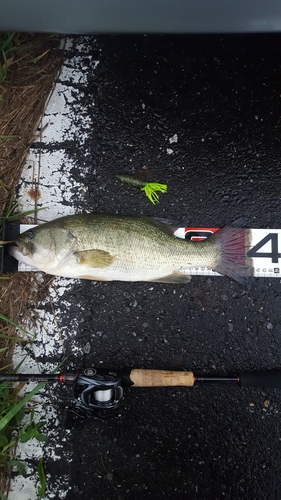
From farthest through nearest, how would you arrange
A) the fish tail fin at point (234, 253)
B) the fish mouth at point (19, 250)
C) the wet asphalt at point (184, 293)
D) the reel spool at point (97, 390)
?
the wet asphalt at point (184, 293)
the fish tail fin at point (234, 253)
the fish mouth at point (19, 250)
the reel spool at point (97, 390)

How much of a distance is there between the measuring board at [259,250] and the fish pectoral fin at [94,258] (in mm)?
479

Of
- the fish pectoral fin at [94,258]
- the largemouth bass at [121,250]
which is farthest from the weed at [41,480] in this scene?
the fish pectoral fin at [94,258]

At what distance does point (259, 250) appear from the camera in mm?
3139

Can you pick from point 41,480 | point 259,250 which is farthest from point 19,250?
point 259,250

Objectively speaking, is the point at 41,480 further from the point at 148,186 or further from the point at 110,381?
the point at 148,186

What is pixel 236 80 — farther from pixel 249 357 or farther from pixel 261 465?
pixel 261 465

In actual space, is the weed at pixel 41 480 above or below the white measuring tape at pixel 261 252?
below

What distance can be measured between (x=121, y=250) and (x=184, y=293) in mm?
644

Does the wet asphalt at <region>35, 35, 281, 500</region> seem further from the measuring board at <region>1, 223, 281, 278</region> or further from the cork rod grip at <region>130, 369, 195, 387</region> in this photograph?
the cork rod grip at <region>130, 369, 195, 387</region>

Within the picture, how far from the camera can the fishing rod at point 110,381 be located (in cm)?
271

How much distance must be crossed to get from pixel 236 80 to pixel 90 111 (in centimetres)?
120

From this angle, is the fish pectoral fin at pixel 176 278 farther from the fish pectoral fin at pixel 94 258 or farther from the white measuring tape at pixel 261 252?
the fish pectoral fin at pixel 94 258

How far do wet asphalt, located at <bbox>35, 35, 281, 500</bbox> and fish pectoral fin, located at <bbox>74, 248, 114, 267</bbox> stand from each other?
32 centimetres

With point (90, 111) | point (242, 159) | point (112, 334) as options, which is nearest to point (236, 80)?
point (242, 159)
